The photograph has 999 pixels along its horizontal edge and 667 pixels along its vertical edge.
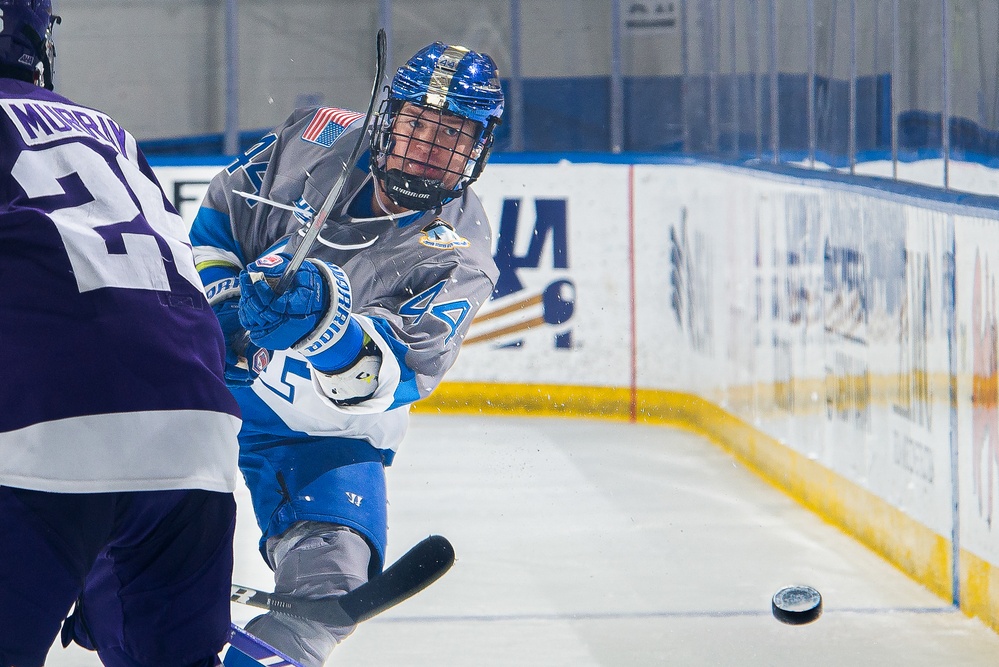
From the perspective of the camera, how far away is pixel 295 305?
1865 millimetres

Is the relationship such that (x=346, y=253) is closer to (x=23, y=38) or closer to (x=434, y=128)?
(x=434, y=128)

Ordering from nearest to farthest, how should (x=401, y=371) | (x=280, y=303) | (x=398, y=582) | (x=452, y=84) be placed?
(x=280, y=303) < (x=398, y=582) < (x=401, y=371) < (x=452, y=84)

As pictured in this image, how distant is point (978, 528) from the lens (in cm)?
276

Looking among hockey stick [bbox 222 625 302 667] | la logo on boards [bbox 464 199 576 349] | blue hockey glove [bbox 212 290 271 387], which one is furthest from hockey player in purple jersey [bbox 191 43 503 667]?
la logo on boards [bbox 464 199 576 349]

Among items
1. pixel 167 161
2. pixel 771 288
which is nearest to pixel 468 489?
pixel 771 288

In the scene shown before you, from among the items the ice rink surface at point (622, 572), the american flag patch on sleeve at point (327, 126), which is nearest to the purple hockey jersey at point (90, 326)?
the american flag patch on sleeve at point (327, 126)

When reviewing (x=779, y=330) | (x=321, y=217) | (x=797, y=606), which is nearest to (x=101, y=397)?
(x=321, y=217)

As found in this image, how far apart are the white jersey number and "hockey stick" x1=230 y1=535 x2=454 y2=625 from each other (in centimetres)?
77

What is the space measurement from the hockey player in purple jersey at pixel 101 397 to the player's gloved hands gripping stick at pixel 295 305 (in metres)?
0.42

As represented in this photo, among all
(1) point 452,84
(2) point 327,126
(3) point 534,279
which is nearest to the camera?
(1) point 452,84

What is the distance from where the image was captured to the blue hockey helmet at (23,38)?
140cm

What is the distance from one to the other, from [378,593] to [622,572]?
1324 millimetres

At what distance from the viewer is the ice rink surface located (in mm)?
2646

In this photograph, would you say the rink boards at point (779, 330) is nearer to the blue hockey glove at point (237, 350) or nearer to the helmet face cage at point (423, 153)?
the helmet face cage at point (423, 153)
